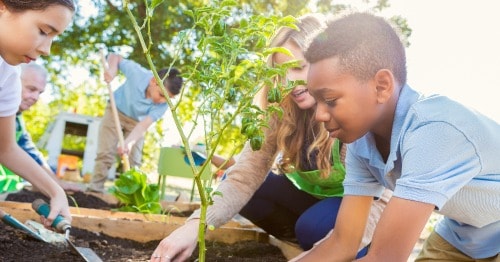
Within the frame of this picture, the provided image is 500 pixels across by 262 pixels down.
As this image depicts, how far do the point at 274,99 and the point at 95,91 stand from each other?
13.2 metres

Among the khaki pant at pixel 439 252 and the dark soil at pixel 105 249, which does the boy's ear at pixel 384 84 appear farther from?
the dark soil at pixel 105 249

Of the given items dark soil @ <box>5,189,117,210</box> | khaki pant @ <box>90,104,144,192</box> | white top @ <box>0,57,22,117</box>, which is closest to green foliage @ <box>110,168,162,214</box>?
dark soil @ <box>5,189,117,210</box>

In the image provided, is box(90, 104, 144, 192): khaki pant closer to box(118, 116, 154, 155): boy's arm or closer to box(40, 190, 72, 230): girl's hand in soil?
box(118, 116, 154, 155): boy's arm

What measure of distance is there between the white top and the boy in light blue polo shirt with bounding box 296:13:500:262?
1.21m

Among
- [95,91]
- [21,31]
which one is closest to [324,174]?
[21,31]

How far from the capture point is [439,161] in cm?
148

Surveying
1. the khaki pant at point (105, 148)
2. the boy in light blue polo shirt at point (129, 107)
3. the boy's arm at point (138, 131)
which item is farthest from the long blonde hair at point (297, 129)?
the khaki pant at point (105, 148)

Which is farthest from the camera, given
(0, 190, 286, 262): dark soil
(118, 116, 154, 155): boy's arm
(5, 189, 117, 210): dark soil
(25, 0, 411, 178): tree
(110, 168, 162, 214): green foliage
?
(25, 0, 411, 178): tree

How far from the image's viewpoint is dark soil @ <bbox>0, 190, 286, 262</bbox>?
2.56m

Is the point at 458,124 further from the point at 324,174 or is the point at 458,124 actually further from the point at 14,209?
the point at 14,209

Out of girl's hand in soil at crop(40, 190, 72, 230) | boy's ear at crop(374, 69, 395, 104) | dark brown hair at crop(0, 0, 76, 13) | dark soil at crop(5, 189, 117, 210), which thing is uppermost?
dark brown hair at crop(0, 0, 76, 13)

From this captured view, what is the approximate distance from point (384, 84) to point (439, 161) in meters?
0.27

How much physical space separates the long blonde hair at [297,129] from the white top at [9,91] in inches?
38.6

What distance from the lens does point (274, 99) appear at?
1.38 m
